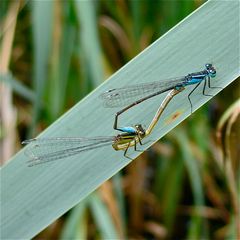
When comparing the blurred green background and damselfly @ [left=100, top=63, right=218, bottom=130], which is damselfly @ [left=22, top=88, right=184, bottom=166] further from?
the blurred green background

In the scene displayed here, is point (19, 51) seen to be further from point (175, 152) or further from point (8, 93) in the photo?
A: point (175, 152)

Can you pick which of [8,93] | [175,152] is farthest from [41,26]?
[175,152]

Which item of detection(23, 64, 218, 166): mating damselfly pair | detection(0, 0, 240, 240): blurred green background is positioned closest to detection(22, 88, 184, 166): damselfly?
detection(23, 64, 218, 166): mating damselfly pair

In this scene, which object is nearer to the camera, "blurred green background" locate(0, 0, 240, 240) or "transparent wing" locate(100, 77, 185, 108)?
"transparent wing" locate(100, 77, 185, 108)

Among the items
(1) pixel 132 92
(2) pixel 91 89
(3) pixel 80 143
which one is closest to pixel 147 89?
(1) pixel 132 92

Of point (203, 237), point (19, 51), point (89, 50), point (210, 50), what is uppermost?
point (19, 51)

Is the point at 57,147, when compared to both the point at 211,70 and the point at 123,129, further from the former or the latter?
the point at 211,70

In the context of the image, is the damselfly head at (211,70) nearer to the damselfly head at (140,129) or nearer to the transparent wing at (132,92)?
the transparent wing at (132,92)
